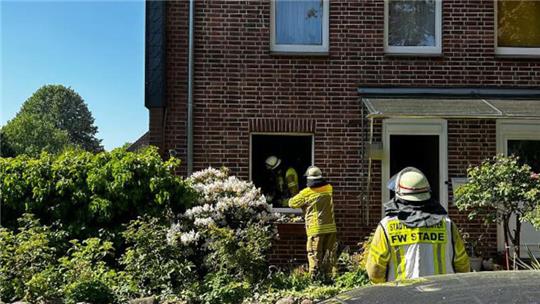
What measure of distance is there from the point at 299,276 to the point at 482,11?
5.83 metres

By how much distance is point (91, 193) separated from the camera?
8.46m

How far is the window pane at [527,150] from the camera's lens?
10695mm

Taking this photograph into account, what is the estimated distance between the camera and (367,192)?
10.3 meters

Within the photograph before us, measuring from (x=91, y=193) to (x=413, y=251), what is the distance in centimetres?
559

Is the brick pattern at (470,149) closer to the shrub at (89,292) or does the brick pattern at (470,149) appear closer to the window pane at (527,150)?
the window pane at (527,150)

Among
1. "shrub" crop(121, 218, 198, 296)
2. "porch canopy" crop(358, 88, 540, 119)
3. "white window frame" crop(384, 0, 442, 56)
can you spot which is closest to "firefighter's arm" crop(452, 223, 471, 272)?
"shrub" crop(121, 218, 198, 296)

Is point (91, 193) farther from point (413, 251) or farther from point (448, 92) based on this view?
point (448, 92)

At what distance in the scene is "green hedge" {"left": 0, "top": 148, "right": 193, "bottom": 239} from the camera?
27.4ft

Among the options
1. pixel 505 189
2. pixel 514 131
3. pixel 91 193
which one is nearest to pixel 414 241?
pixel 505 189

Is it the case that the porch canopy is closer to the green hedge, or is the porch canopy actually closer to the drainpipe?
the drainpipe

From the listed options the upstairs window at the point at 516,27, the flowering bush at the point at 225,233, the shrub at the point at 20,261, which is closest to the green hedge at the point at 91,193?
the flowering bush at the point at 225,233

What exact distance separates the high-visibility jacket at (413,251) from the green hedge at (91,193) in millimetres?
4769

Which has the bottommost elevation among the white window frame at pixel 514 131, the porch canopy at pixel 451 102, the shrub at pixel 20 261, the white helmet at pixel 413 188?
the shrub at pixel 20 261

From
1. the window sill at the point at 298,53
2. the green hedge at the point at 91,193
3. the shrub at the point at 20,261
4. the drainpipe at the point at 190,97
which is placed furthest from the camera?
the window sill at the point at 298,53
